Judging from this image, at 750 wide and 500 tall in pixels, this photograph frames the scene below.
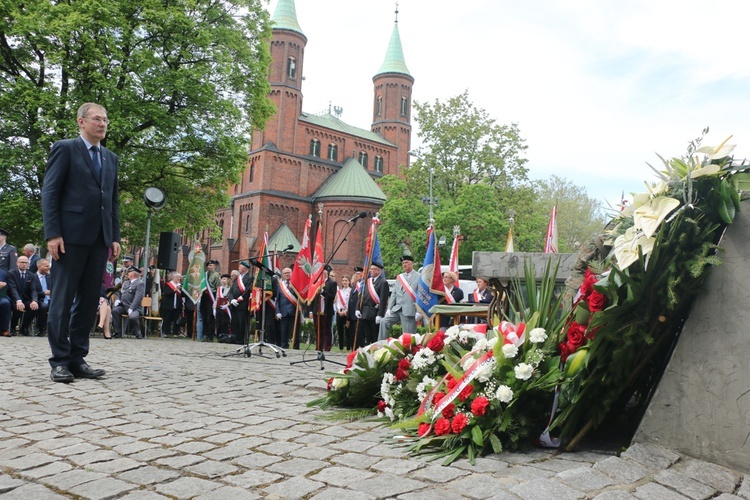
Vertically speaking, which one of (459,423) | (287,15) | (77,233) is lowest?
(459,423)

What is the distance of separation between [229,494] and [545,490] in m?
1.29

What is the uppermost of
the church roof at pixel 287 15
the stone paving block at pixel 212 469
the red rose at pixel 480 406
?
the church roof at pixel 287 15

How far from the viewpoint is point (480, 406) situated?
10.3ft

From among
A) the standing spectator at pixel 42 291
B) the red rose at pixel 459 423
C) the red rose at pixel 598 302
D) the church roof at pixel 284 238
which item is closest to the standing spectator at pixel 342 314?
the standing spectator at pixel 42 291

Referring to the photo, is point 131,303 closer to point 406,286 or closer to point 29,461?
point 406,286

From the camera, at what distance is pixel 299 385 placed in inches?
226

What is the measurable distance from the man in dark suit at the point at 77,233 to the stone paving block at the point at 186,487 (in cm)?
314

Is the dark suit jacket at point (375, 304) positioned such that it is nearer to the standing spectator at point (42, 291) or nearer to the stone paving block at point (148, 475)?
the standing spectator at point (42, 291)

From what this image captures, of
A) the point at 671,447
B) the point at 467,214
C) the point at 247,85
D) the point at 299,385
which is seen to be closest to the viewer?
the point at 671,447

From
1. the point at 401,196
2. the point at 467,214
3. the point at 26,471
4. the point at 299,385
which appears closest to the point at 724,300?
the point at 26,471

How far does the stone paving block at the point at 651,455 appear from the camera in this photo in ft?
9.07

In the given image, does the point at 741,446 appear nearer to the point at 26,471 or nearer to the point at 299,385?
the point at 26,471

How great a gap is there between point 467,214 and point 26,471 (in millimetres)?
31670

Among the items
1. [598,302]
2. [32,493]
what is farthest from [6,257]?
[598,302]
